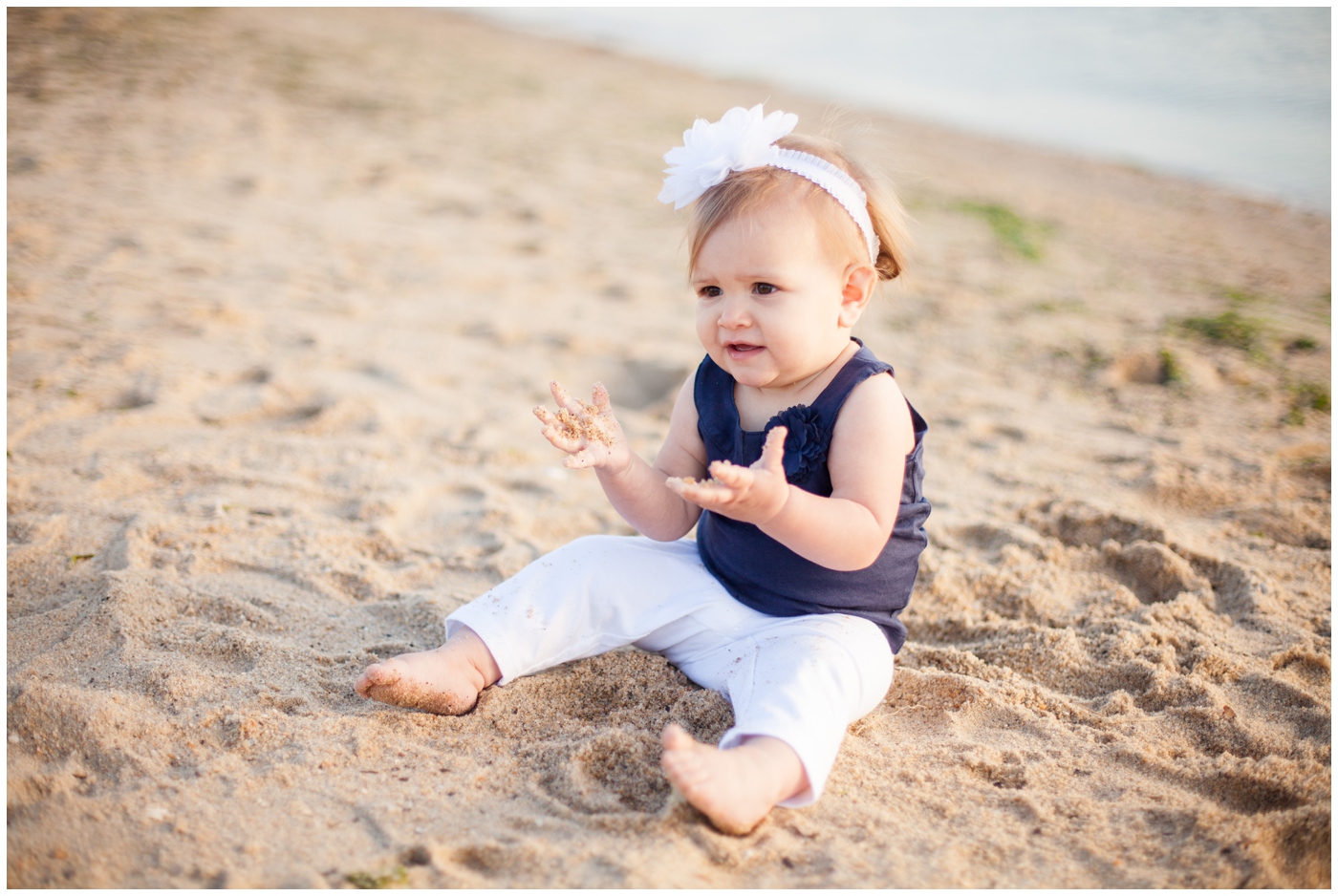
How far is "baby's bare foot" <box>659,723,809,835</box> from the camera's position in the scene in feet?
5.16

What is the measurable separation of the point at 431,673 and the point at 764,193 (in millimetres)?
1203

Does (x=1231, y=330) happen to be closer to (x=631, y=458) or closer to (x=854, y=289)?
(x=854, y=289)

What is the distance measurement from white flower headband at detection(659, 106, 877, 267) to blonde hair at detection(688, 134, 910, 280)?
1cm

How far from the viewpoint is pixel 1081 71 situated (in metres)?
13.3

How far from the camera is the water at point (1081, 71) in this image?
10008mm

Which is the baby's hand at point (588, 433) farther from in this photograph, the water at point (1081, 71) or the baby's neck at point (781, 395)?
the water at point (1081, 71)

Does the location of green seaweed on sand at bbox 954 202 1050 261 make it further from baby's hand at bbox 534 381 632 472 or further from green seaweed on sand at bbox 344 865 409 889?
green seaweed on sand at bbox 344 865 409 889

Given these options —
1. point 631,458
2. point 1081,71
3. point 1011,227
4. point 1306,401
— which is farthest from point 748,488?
point 1081,71

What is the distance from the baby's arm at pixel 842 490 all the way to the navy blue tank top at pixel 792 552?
5 cm

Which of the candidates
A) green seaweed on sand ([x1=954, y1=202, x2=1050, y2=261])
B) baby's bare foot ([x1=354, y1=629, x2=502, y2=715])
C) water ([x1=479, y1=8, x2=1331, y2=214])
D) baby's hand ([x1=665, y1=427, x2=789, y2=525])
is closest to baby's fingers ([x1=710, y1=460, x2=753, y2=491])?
baby's hand ([x1=665, y1=427, x2=789, y2=525])

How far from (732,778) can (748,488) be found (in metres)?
0.50

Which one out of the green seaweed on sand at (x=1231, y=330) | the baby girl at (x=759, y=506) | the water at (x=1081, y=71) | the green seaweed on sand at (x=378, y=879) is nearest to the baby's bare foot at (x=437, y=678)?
the baby girl at (x=759, y=506)

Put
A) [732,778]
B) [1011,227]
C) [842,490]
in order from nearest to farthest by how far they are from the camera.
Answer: [732,778] → [842,490] → [1011,227]

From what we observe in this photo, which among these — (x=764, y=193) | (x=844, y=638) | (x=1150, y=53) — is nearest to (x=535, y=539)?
(x=844, y=638)
